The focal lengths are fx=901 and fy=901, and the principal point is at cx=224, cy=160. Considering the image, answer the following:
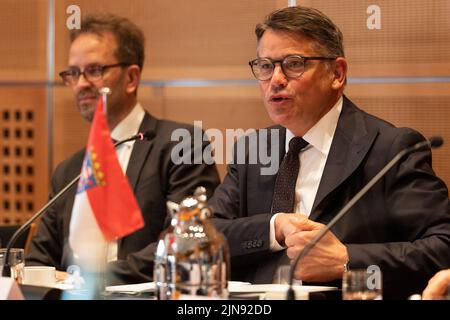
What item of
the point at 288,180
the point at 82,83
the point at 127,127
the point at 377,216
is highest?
the point at 82,83

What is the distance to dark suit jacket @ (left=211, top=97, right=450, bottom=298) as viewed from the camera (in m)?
3.12

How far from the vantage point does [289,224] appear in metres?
3.11

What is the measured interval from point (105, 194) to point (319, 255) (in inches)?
37.8

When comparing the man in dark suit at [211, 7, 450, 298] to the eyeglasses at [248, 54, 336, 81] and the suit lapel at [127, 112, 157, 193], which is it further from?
the suit lapel at [127, 112, 157, 193]

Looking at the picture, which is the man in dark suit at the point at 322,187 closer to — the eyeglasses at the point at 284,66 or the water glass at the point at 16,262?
the eyeglasses at the point at 284,66

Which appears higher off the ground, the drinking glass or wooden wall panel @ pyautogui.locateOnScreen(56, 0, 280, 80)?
wooden wall panel @ pyautogui.locateOnScreen(56, 0, 280, 80)

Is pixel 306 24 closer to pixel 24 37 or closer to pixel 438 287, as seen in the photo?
pixel 438 287

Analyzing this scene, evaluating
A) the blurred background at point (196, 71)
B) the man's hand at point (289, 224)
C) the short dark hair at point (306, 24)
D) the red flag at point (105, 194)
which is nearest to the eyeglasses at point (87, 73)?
the blurred background at point (196, 71)

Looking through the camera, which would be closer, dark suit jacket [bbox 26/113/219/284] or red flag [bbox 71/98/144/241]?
red flag [bbox 71/98/144/241]

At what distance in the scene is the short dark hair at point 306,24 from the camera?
3.49 m

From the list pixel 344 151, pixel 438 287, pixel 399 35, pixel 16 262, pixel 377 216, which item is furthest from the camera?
pixel 399 35

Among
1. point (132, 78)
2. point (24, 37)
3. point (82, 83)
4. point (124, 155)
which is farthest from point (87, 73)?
point (24, 37)

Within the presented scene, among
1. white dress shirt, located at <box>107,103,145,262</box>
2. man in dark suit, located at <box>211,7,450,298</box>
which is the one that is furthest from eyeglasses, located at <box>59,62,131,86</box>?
man in dark suit, located at <box>211,7,450,298</box>
